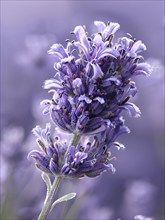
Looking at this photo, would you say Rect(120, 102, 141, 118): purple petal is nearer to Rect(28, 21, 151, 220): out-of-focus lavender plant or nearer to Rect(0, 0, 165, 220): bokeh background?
Rect(28, 21, 151, 220): out-of-focus lavender plant

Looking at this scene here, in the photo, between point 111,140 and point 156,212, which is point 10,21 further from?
point 111,140

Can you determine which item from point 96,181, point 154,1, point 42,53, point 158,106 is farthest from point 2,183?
point 154,1

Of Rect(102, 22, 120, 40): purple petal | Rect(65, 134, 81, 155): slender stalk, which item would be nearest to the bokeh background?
Rect(102, 22, 120, 40): purple petal

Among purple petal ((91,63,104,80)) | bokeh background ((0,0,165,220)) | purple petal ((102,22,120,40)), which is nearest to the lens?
purple petal ((91,63,104,80))

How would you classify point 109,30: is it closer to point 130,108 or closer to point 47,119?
point 130,108

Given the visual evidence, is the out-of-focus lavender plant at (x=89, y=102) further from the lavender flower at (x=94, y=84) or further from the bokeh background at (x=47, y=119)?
the bokeh background at (x=47, y=119)

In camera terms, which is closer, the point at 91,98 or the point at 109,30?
the point at 91,98

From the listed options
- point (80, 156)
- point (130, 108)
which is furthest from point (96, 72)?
point (80, 156)

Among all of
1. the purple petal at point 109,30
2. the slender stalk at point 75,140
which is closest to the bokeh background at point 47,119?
the purple petal at point 109,30
